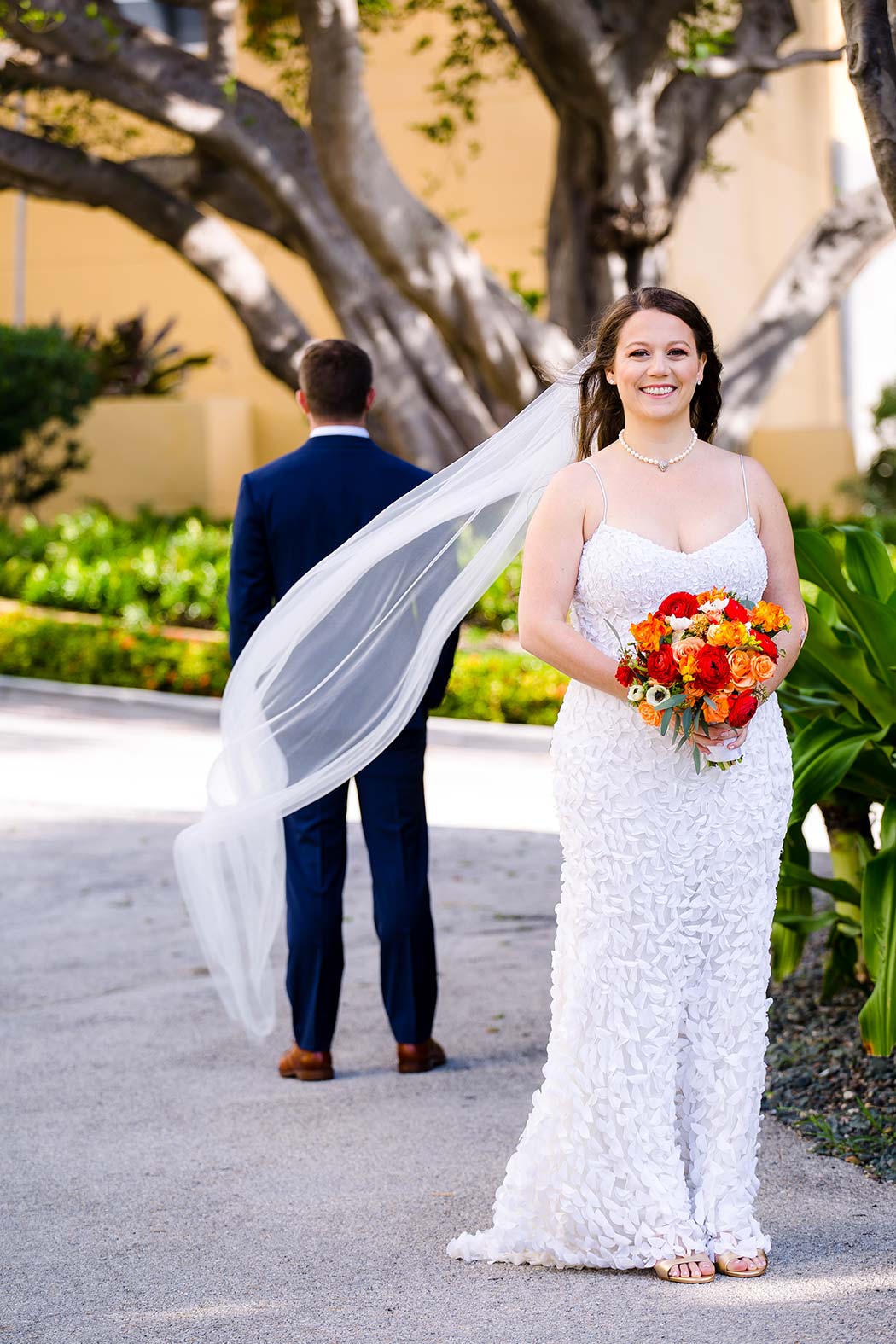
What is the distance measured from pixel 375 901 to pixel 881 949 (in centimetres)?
160

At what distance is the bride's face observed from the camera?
3686 mm

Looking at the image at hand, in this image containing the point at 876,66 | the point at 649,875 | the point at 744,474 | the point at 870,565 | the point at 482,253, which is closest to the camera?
the point at 649,875

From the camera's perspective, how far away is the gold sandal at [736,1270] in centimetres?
354

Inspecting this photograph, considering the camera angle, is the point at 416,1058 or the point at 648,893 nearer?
the point at 648,893

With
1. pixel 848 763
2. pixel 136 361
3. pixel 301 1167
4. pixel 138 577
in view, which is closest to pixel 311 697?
pixel 301 1167

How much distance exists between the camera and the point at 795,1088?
4.87 m

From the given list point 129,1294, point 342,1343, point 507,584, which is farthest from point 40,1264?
point 507,584

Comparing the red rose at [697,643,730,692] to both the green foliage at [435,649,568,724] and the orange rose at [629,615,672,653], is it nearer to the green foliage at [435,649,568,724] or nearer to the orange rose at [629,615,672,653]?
the orange rose at [629,615,672,653]

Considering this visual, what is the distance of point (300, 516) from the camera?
5.11 m

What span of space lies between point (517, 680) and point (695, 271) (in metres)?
10.4

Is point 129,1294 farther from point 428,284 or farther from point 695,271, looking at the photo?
point 695,271

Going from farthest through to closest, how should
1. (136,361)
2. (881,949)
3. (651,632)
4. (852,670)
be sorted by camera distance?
(136,361) → (852,670) → (881,949) → (651,632)

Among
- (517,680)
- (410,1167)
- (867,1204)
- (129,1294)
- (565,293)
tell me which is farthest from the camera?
(565,293)

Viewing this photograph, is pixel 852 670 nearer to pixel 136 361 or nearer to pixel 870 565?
pixel 870 565
